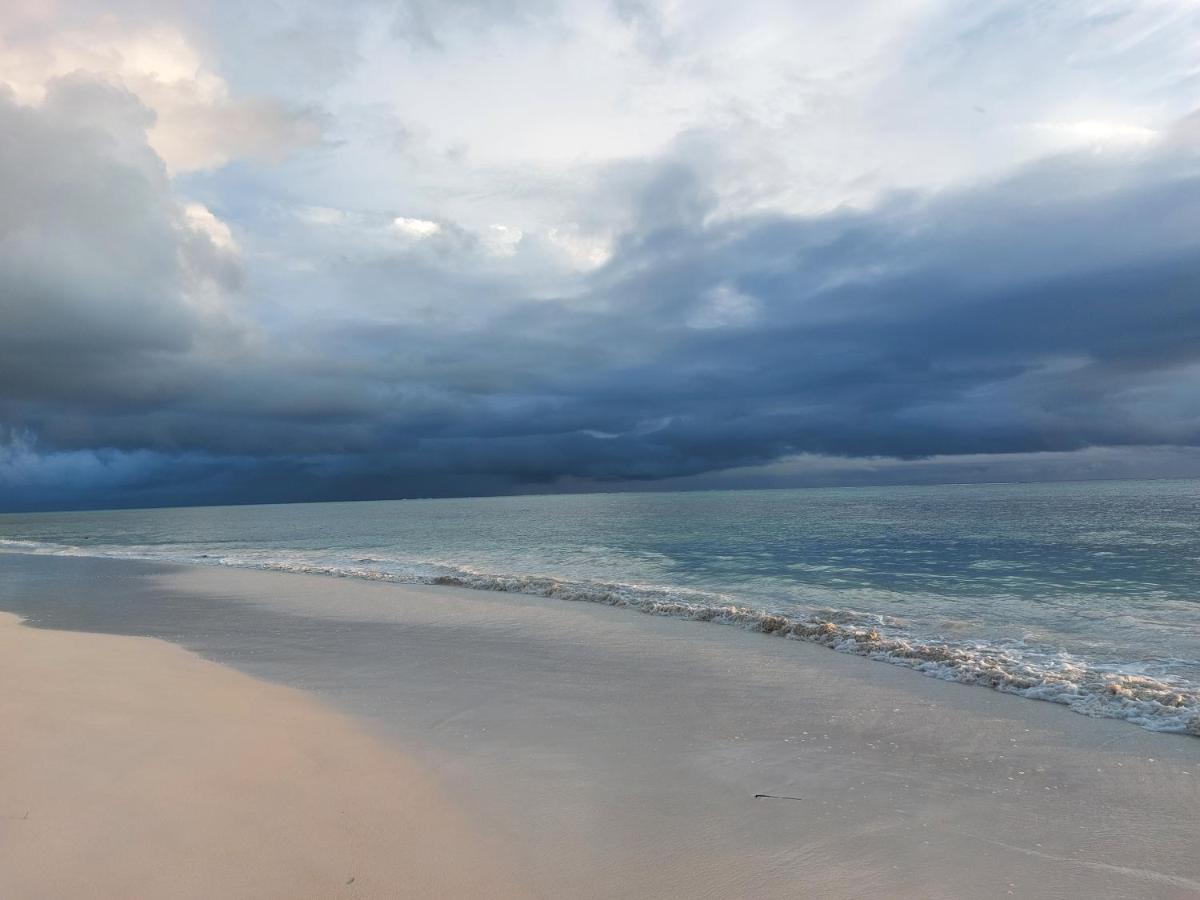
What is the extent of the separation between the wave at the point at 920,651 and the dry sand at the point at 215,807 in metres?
9.69

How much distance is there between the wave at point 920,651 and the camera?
10.2m

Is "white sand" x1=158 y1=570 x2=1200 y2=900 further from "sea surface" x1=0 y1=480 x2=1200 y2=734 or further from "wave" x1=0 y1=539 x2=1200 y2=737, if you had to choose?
"sea surface" x1=0 y1=480 x2=1200 y2=734

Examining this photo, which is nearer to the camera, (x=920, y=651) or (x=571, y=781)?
(x=571, y=781)

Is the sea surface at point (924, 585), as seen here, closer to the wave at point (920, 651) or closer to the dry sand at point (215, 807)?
the wave at point (920, 651)

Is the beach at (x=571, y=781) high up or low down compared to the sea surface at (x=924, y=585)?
up

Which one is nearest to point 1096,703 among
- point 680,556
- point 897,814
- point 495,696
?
point 897,814

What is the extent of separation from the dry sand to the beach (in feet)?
0.10

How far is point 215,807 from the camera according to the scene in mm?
6348

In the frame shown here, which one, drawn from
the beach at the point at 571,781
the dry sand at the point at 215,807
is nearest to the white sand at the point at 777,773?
the beach at the point at 571,781

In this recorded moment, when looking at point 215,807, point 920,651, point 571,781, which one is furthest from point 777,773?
point 920,651

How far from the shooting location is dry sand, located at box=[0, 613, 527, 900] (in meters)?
5.14

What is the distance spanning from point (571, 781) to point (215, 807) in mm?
3397

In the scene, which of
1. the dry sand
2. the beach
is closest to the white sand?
the beach

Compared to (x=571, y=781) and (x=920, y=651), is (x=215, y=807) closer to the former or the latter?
(x=571, y=781)
